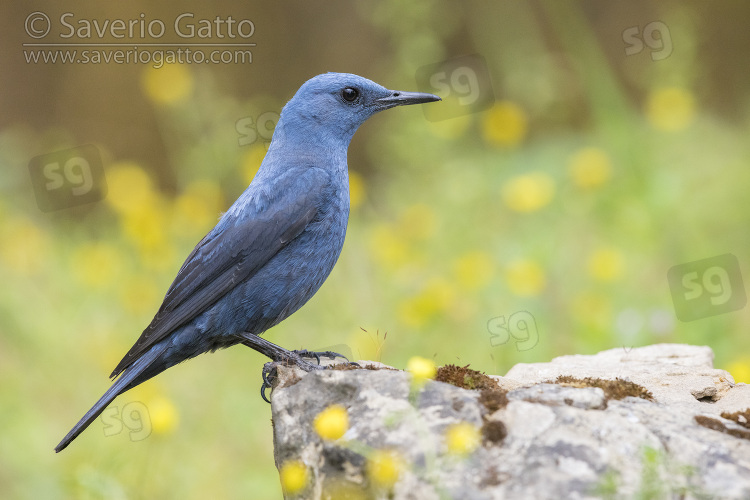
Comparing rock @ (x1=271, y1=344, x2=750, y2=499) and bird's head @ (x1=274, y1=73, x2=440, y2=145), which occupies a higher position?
bird's head @ (x1=274, y1=73, x2=440, y2=145)

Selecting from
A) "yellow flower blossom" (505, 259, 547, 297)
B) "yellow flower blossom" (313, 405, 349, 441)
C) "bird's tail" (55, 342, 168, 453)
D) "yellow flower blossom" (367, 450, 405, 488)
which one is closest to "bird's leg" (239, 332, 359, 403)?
"bird's tail" (55, 342, 168, 453)

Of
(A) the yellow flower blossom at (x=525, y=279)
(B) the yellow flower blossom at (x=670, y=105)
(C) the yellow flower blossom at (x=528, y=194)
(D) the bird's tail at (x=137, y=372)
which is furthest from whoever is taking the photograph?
(B) the yellow flower blossom at (x=670, y=105)

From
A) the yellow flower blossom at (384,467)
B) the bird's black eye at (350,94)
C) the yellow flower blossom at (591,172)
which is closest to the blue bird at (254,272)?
the bird's black eye at (350,94)

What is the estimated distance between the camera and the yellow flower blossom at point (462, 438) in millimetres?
2627

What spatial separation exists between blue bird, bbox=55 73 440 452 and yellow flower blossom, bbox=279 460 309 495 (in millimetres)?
970

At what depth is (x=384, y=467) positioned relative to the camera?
2611mm

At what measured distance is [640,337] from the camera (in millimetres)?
5578

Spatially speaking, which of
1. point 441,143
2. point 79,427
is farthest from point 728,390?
point 441,143

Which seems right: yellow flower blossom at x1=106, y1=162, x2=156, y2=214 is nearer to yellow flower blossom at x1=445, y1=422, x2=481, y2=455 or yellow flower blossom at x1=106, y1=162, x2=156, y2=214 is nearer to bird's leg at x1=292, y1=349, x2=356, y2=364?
bird's leg at x1=292, y1=349, x2=356, y2=364

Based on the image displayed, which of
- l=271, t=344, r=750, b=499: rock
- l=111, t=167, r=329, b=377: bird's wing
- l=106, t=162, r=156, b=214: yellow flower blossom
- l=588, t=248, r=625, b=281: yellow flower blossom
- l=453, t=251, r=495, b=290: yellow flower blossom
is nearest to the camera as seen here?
l=271, t=344, r=750, b=499: rock

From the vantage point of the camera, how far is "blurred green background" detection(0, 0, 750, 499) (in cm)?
530

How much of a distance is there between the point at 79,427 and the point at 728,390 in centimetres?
278

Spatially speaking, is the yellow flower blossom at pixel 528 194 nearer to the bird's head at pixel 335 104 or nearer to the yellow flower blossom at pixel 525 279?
the yellow flower blossom at pixel 525 279

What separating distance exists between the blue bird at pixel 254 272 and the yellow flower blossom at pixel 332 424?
1.11 m
